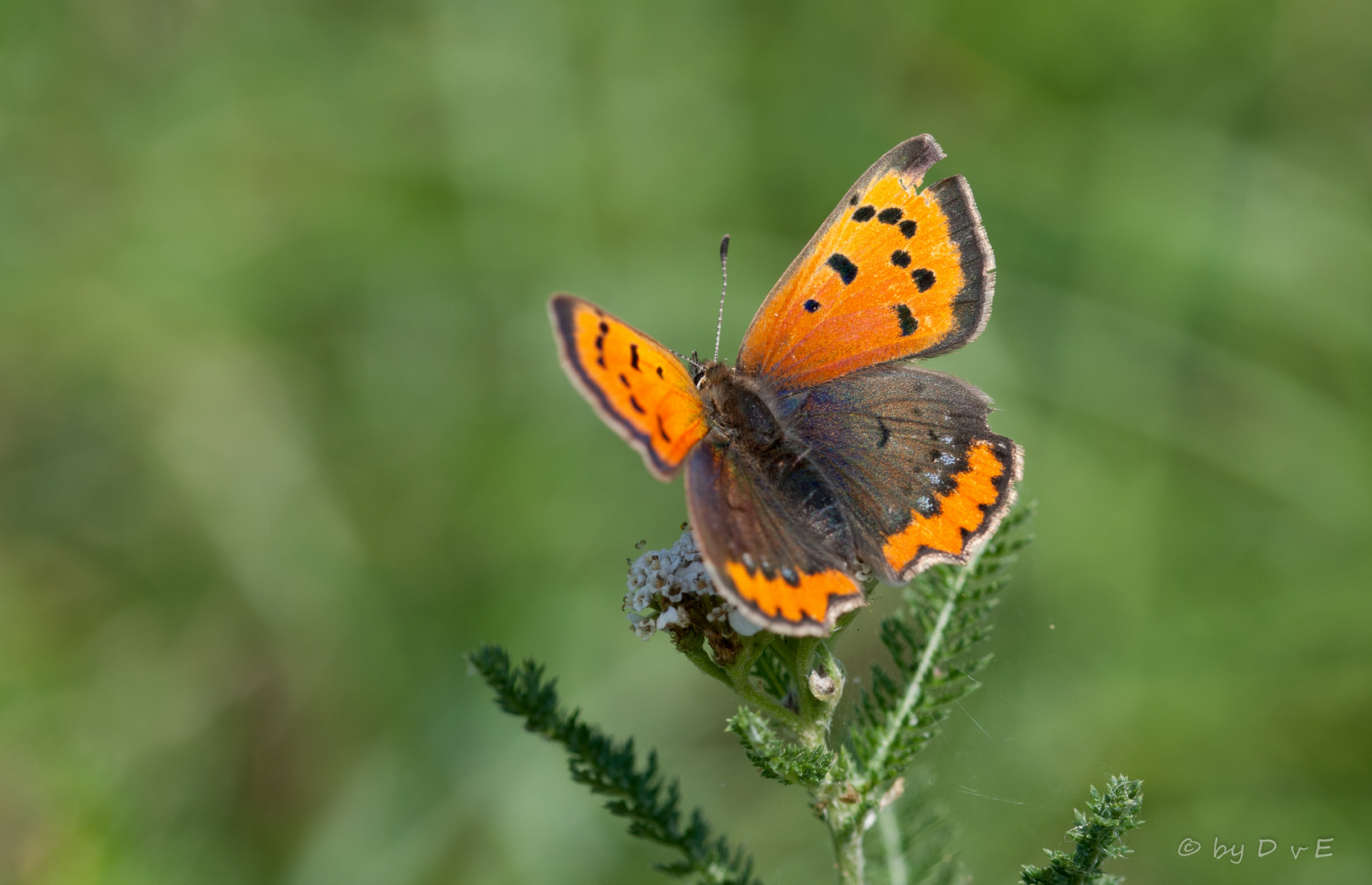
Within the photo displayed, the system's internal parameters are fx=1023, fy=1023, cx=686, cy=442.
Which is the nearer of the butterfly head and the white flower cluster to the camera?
the white flower cluster

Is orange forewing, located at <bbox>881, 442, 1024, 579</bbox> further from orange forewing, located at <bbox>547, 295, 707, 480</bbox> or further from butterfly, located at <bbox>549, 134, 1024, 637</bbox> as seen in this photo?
orange forewing, located at <bbox>547, 295, 707, 480</bbox>

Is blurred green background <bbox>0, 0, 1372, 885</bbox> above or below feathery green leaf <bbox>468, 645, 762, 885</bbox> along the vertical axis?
above

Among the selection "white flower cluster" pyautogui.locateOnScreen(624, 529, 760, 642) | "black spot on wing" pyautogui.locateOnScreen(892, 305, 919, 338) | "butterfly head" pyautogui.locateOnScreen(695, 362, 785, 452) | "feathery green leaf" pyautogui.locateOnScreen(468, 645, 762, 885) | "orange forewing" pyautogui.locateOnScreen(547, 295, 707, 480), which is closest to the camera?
"feathery green leaf" pyautogui.locateOnScreen(468, 645, 762, 885)

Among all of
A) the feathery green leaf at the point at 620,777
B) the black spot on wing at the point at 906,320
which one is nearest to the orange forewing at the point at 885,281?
the black spot on wing at the point at 906,320

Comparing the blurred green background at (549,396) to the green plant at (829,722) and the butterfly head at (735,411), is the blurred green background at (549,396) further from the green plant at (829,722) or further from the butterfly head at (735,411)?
the butterfly head at (735,411)

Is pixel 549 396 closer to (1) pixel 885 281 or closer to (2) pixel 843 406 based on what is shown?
(2) pixel 843 406

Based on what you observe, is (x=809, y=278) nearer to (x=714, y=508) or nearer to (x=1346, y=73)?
(x=714, y=508)

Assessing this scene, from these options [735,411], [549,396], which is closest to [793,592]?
[735,411]

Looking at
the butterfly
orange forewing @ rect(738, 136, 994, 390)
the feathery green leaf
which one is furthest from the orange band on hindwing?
orange forewing @ rect(738, 136, 994, 390)
